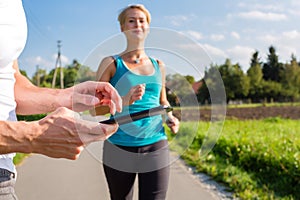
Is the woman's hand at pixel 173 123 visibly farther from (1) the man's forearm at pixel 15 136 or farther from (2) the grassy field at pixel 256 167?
(2) the grassy field at pixel 256 167

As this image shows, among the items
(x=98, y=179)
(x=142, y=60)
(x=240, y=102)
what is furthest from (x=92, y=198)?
(x=240, y=102)

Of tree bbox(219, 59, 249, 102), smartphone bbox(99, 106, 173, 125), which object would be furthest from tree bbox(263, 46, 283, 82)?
smartphone bbox(99, 106, 173, 125)

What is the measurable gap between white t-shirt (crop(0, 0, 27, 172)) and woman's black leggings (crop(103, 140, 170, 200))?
4.06 ft

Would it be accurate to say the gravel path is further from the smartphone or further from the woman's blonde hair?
the smartphone

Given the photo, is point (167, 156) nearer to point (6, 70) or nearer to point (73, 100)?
point (73, 100)

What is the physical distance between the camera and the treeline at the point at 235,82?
2.36 m

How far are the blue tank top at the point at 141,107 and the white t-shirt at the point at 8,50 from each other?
41.3 inches

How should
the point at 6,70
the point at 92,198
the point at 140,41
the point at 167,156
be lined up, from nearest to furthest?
the point at 6,70
the point at 140,41
the point at 167,156
the point at 92,198

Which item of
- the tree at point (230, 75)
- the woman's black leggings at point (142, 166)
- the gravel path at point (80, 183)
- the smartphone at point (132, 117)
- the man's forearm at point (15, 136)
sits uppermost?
the tree at point (230, 75)

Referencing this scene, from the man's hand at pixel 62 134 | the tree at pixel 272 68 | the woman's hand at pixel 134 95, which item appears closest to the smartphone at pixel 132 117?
the man's hand at pixel 62 134

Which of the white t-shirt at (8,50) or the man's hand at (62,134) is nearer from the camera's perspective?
the man's hand at (62,134)

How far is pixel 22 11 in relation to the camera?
1603 mm

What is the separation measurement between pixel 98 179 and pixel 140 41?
4.81 m

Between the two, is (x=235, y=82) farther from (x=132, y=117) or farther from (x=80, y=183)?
(x=132, y=117)
